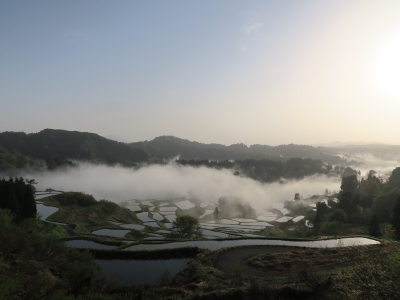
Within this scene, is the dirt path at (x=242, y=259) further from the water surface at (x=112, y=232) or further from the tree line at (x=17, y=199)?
the tree line at (x=17, y=199)

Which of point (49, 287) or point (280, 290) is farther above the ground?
point (49, 287)

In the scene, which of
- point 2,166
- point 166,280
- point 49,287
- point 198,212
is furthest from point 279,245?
point 2,166

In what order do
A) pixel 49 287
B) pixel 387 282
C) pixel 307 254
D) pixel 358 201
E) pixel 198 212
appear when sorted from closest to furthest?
pixel 387 282
pixel 49 287
pixel 307 254
pixel 358 201
pixel 198 212

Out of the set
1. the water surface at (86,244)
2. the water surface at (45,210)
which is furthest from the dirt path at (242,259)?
the water surface at (45,210)

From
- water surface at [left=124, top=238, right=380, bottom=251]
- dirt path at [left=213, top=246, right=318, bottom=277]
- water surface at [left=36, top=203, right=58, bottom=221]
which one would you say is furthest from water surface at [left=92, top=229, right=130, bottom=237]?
dirt path at [left=213, top=246, right=318, bottom=277]

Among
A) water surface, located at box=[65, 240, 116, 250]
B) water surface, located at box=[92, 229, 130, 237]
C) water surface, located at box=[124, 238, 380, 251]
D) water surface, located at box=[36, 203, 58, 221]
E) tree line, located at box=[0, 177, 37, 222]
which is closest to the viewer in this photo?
water surface, located at box=[124, 238, 380, 251]

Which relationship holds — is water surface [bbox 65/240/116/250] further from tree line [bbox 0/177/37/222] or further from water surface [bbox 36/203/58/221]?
water surface [bbox 36/203/58/221]

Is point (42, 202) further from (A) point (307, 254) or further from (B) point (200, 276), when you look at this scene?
(A) point (307, 254)

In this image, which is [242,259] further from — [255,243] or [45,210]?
[45,210]
